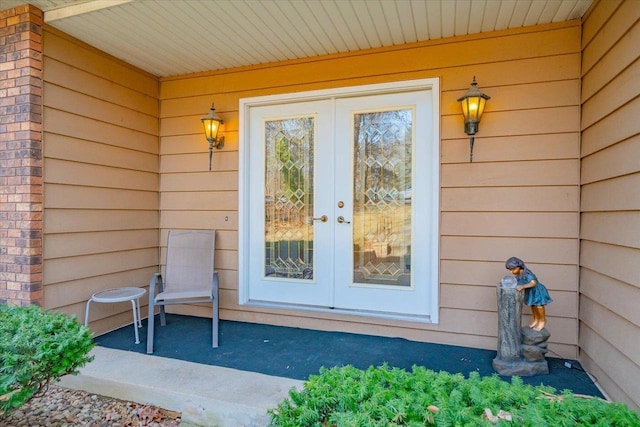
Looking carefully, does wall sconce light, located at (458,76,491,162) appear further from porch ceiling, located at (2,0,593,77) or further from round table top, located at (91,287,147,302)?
round table top, located at (91,287,147,302)

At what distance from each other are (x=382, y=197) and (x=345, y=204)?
32cm

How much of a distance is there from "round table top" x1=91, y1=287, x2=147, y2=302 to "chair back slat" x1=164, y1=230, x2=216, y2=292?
254 mm

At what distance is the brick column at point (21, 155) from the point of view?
8.49 ft

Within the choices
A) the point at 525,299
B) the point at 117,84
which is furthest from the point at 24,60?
the point at 525,299

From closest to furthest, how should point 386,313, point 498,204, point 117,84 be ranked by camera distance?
point 498,204 → point 386,313 → point 117,84

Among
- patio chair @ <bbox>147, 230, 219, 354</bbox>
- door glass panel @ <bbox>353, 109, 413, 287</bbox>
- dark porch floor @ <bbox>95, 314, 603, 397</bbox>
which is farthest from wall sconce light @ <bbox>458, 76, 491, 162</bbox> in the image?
patio chair @ <bbox>147, 230, 219, 354</bbox>

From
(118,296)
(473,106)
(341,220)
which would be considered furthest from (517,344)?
(118,296)

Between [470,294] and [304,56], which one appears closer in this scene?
[470,294]

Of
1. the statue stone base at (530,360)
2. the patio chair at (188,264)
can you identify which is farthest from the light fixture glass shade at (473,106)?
the patio chair at (188,264)

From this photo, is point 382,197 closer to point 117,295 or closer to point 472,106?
point 472,106

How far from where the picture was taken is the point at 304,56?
126 inches

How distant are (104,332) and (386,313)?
2.44 metres

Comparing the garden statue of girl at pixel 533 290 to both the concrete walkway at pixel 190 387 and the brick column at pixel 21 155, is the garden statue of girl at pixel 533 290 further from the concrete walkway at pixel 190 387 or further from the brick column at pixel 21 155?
the brick column at pixel 21 155

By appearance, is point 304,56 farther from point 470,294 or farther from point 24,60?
point 470,294
